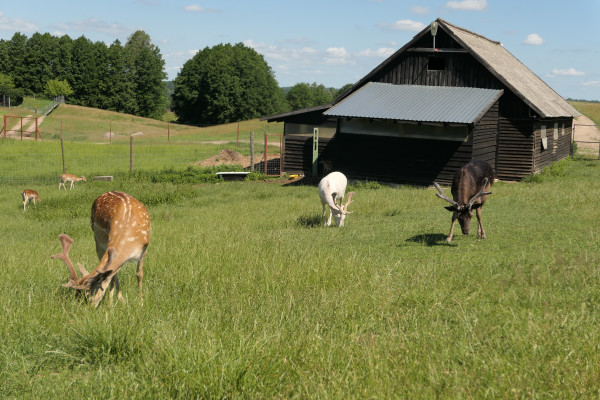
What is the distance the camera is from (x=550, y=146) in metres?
31.7

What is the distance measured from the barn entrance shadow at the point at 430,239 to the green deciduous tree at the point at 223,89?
8088cm

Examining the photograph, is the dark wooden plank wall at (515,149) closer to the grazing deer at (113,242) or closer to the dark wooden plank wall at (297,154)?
the dark wooden plank wall at (297,154)

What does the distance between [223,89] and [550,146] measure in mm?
66154

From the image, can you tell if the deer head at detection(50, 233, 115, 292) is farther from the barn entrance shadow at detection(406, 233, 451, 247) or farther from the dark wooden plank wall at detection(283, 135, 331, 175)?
the dark wooden plank wall at detection(283, 135, 331, 175)

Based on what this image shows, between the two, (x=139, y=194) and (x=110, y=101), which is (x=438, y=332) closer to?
(x=139, y=194)

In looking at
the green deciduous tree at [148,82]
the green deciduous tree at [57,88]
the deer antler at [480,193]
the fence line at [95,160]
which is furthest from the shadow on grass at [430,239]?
the green deciduous tree at [148,82]

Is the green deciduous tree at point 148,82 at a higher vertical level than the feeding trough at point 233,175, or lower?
higher

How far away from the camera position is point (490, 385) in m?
4.59

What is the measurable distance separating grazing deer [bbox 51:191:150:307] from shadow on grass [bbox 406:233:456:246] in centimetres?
606

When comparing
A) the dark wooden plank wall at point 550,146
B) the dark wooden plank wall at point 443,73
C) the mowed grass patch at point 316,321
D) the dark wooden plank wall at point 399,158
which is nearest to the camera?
the mowed grass patch at point 316,321

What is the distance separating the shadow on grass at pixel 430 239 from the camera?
458 inches

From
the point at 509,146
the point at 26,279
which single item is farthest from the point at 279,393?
the point at 509,146

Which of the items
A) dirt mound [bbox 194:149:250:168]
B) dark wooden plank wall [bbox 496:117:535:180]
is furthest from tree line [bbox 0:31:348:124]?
dark wooden plank wall [bbox 496:117:535:180]

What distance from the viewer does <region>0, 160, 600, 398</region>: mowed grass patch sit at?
468 centimetres
